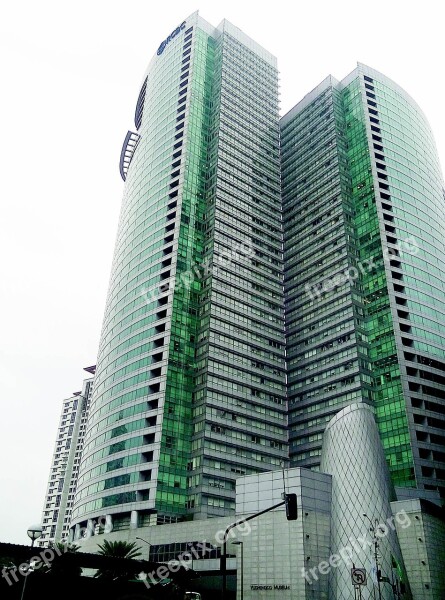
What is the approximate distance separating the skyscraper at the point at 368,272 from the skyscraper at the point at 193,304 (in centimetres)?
676

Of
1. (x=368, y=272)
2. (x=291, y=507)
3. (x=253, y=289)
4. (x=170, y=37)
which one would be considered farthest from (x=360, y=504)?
(x=170, y=37)

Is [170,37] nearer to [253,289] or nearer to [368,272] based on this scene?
[253,289]

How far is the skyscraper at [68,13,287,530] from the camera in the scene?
109 meters

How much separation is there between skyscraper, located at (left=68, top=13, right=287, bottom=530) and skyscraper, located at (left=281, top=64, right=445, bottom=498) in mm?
6763

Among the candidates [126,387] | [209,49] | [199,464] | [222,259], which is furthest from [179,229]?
[209,49]

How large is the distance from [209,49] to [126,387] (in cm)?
10395

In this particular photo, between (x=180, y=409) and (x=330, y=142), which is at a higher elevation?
(x=330, y=142)

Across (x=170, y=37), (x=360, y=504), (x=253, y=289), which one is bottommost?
(x=360, y=504)

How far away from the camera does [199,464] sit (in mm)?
108188

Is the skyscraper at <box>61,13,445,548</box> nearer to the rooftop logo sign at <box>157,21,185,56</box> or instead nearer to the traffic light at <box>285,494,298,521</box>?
the rooftop logo sign at <box>157,21,185,56</box>

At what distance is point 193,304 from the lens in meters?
126

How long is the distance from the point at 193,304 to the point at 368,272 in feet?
142

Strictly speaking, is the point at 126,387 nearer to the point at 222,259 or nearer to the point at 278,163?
the point at 222,259

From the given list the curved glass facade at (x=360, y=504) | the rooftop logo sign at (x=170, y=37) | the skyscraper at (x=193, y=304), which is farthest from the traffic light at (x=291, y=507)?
the rooftop logo sign at (x=170, y=37)
